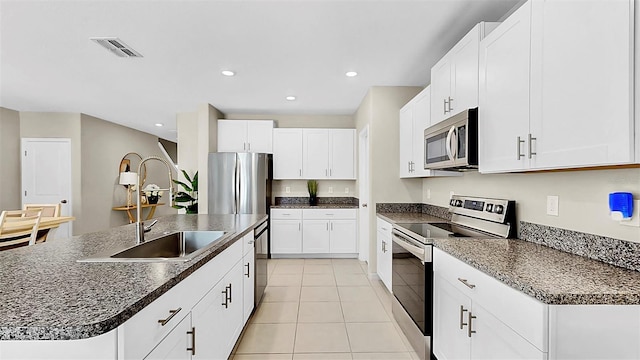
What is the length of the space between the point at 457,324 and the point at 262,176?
3604 mm

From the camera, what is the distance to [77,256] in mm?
1427

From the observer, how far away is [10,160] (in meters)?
5.16

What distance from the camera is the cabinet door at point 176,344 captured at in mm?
1067

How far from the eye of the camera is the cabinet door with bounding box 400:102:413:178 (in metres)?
3.35

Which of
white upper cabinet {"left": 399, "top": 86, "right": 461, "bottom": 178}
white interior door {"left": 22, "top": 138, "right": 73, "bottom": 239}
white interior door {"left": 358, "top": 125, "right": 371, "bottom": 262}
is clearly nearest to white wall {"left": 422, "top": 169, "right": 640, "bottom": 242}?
white upper cabinet {"left": 399, "top": 86, "right": 461, "bottom": 178}

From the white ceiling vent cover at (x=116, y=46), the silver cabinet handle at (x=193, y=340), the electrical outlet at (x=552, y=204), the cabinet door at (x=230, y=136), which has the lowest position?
the silver cabinet handle at (x=193, y=340)

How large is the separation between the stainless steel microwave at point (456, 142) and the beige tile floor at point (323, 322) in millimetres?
1443

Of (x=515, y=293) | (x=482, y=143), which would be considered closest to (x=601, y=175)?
(x=482, y=143)

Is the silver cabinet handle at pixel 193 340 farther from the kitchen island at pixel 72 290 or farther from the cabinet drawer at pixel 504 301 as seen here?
the cabinet drawer at pixel 504 301

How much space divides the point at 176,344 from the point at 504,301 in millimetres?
1351

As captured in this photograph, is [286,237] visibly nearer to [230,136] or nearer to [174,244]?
[230,136]

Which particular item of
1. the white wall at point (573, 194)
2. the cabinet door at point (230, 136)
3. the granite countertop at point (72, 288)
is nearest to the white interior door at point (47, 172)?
the cabinet door at point (230, 136)

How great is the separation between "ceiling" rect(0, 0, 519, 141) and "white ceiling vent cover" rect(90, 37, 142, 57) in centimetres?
6

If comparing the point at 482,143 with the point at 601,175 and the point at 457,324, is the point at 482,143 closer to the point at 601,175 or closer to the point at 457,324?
the point at 601,175
